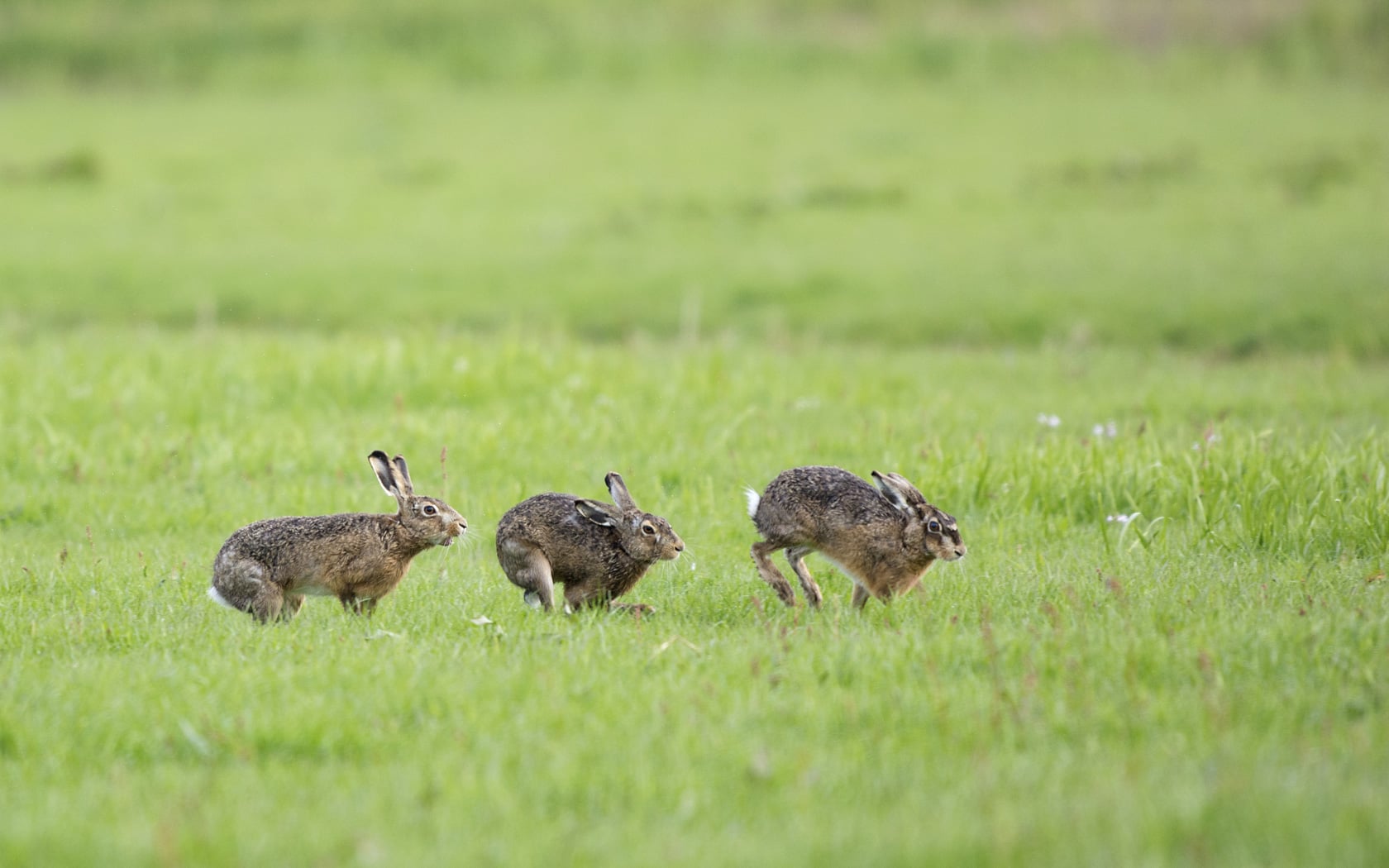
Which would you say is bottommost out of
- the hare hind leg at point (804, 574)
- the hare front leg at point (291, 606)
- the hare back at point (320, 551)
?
the hare front leg at point (291, 606)

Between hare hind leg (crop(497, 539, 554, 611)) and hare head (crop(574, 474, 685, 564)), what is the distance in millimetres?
329

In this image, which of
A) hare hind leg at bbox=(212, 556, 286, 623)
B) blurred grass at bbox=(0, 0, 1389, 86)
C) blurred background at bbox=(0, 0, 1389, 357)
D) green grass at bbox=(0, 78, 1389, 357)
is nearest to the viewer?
hare hind leg at bbox=(212, 556, 286, 623)

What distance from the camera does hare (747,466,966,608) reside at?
7355 mm

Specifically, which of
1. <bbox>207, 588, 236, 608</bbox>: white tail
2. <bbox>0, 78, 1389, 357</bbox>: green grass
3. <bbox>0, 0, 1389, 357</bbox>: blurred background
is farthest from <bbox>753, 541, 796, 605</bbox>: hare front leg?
<bbox>0, 78, 1389, 357</bbox>: green grass

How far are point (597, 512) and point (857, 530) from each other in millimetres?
1324

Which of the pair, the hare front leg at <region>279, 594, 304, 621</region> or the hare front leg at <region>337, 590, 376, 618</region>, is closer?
the hare front leg at <region>279, 594, 304, 621</region>

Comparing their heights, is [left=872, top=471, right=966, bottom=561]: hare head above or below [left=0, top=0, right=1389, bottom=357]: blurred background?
below

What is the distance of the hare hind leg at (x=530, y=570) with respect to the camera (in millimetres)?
7477

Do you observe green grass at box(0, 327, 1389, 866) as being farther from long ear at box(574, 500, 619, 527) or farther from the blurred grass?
the blurred grass

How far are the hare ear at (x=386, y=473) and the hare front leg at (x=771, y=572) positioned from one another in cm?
187

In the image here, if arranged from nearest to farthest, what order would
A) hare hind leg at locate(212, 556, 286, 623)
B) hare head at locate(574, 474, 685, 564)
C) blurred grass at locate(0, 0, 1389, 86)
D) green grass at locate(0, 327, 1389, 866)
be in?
1. green grass at locate(0, 327, 1389, 866)
2. hare hind leg at locate(212, 556, 286, 623)
3. hare head at locate(574, 474, 685, 564)
4. blurred grass at locate(0, 0, 1389, 86)

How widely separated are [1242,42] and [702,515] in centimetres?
3005

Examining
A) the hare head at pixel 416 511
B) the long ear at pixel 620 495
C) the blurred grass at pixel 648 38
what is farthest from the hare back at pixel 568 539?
the blurred grass at pixel 648 38

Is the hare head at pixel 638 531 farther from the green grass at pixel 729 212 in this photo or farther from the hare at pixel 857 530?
the green grass at pixel 729 212
